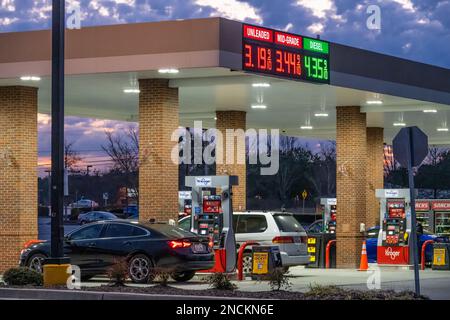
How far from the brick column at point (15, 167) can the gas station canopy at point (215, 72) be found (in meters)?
0.72

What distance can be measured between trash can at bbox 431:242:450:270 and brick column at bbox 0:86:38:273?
39.3ft

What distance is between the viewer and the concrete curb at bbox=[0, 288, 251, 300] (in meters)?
17.6

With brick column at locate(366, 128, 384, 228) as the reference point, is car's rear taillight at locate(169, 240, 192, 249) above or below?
below

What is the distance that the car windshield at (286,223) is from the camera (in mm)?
27250

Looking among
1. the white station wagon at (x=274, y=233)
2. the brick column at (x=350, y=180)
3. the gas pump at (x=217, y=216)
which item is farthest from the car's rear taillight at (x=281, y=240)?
the brick column at (x=350, y=180)

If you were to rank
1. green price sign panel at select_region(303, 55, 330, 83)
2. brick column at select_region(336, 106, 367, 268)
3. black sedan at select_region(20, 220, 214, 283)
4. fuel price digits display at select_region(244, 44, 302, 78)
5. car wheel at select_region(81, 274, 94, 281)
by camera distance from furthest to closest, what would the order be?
1. brick column at select_region(336, 106, 367, 268)
2. green price sign panel at select_region(303, 55, 330, 83)
3. fuel price digits display at select_region(244, 44, 302, 78)
4. car wheel at select_region(81, 274, 94, 281)
5. black sedan at select_region(20, 220, 214, 283)

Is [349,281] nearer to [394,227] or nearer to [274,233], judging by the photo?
[274,233]

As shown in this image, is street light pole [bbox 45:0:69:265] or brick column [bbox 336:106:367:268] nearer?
street light pole [bbox 45:0:69:265]

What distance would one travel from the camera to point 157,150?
27.2 metres

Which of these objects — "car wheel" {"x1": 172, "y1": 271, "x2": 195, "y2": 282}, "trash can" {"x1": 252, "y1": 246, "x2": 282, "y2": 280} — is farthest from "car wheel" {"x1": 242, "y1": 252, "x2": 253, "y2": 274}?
"car wheel" {"x1": 172, "y1": 271, "x2": 195, "y2": 282}

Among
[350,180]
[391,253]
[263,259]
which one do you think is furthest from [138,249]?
[350,180]

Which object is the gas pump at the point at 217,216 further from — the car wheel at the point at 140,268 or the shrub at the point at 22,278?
the shrub at the point at 22,278

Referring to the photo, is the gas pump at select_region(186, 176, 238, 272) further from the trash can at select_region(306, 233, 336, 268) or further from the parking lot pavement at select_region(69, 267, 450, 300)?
the trash can at select_region(306, 233, 336, 268)
